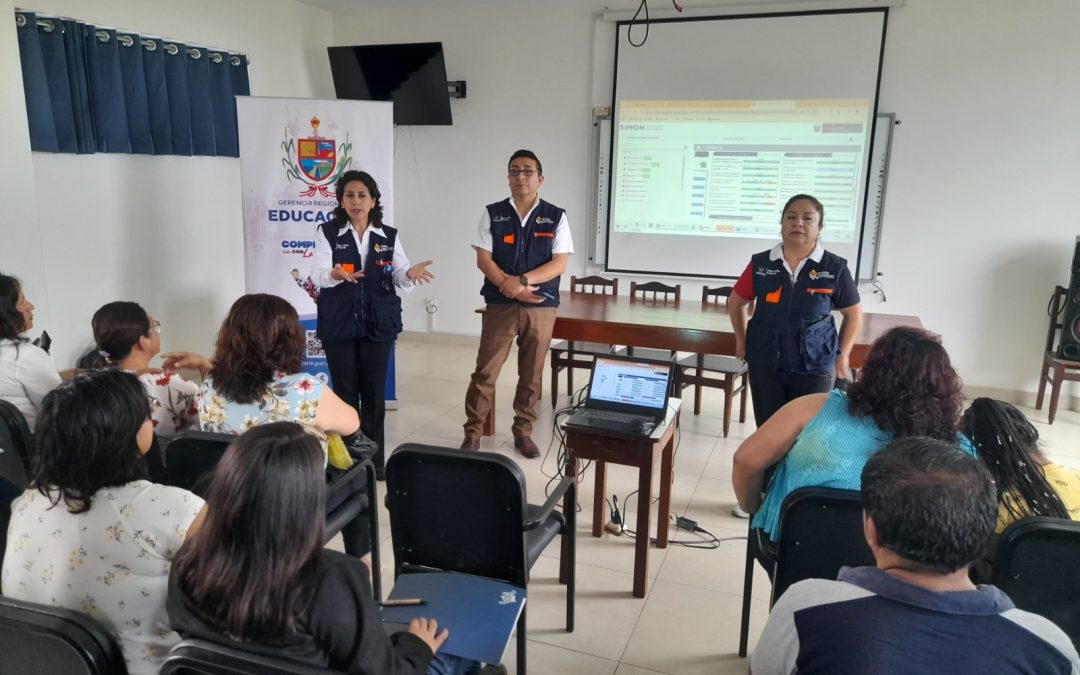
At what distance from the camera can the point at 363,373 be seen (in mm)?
3416

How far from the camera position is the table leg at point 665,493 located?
2.73m

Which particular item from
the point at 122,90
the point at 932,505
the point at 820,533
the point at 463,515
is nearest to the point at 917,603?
the point at 932,505

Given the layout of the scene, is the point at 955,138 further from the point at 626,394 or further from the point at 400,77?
the point at 400,77

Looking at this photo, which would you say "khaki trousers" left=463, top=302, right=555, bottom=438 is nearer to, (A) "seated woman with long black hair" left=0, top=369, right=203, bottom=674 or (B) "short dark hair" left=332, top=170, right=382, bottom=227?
(B) "short dark hair" left=332, top=170, right=382, bottom=227

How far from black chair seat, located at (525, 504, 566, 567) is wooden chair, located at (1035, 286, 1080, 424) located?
3.82 meters

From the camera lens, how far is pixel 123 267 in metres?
4.50

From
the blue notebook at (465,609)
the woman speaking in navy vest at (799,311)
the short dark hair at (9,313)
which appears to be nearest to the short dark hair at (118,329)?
the short dark hair at (9,313)

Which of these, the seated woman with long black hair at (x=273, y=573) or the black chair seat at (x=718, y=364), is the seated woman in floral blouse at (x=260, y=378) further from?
the black chair seat at (x=718, y=364)

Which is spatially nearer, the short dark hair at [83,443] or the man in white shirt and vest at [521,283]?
the short dark hair at [83,443]

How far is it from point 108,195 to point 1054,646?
4969 millimetres

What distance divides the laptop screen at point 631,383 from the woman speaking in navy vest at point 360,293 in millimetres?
1148

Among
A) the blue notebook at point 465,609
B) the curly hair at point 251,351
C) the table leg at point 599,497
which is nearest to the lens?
the blue notebook at point 465,609

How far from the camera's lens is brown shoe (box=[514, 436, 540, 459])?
12.5 feet

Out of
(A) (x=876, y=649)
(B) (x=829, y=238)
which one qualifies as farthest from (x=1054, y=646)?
(B) (x=829, y=238)
